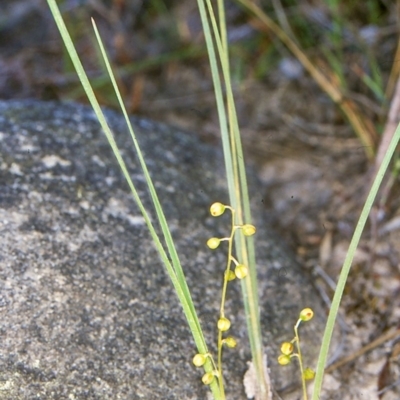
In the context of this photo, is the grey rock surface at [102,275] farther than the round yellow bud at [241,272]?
Yes

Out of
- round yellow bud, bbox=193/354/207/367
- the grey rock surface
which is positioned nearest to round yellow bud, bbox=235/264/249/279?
round yellow bud, bbox=193/354/207/367

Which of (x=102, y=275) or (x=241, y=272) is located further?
(x=102, y=275)

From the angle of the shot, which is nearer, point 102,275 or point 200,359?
point 200,359

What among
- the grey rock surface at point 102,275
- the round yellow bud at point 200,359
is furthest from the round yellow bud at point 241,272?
Answer: the grey rock surface at point 102,275

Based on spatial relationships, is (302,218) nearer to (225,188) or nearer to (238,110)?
(225,188)

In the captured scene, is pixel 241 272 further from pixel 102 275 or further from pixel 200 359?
pixel 102 275

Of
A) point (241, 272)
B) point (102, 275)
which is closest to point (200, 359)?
point (241, 272)

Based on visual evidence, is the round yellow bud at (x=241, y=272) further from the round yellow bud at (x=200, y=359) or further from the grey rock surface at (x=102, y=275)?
the grey rock surface at (x=102, y=275)

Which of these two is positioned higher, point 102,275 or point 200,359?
point 102,275

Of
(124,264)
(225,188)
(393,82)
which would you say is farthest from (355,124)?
(124,264)
